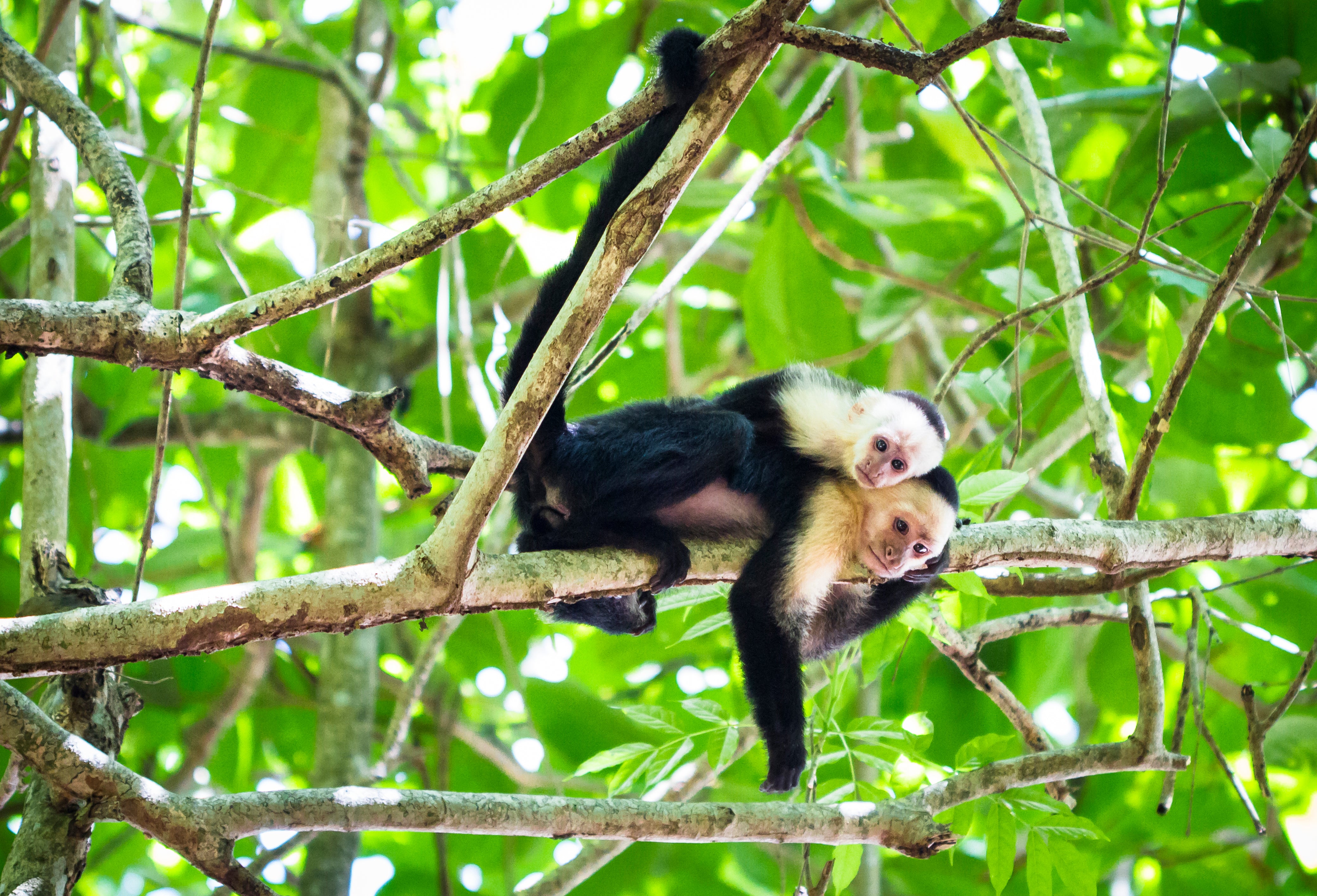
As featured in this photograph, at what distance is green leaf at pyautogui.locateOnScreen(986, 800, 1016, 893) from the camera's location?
2205 millimetres

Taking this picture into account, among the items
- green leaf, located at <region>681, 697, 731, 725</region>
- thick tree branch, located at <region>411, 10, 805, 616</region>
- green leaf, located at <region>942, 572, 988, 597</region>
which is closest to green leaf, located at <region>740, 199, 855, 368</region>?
green leaf, located at <region>942, 572, 988, 597</region>

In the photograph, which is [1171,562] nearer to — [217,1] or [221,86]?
[217,1]

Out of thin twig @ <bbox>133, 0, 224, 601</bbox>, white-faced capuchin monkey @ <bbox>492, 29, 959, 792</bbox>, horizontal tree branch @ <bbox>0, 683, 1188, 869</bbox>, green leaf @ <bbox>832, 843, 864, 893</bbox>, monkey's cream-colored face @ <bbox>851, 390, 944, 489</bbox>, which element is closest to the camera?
horizontal tree branch @ <bbox>0, 683, 1188, 869</bbox>

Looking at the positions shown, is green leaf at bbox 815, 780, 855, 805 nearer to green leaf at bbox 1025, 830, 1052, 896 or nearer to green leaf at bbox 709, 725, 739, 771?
green leaf at bbox 709, 725, 739, 771

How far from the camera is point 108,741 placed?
1.98 metres

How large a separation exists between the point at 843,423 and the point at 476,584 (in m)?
1.40

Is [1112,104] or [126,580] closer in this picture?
[1112,104]

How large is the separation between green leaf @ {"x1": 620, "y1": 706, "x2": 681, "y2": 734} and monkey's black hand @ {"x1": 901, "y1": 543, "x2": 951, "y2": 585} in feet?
2.31

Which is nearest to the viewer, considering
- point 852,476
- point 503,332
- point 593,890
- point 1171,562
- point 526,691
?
point 1171,562

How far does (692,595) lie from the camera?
262cm

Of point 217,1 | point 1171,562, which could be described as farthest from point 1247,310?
point 217,1

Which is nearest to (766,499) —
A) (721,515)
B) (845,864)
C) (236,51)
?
(721,515)

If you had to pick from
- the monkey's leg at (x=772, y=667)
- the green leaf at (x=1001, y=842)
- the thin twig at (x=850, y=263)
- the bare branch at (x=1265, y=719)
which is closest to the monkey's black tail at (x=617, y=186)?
the monkey's leg at (x=772, y=667)

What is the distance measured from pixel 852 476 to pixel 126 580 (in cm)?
307
